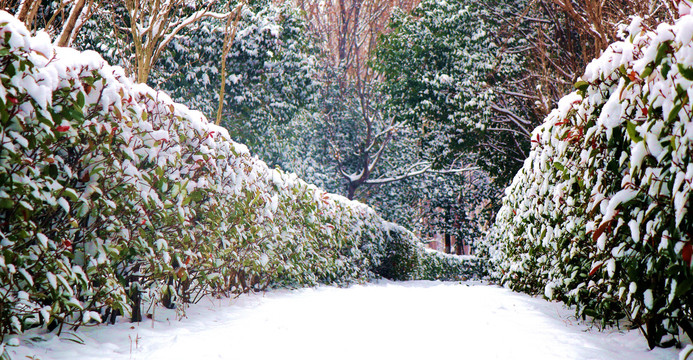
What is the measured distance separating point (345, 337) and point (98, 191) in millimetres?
1835

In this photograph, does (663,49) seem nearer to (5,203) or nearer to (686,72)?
(686,72)

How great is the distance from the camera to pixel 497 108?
41.0 ft

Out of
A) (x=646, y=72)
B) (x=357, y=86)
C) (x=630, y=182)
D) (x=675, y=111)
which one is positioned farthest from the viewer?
(x=357, y=86)

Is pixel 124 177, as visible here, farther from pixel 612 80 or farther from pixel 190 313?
pixel 612 80

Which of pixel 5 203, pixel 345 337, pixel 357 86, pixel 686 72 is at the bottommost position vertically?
pixel 345 337

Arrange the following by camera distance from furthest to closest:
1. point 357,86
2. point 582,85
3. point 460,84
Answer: point 357,86 → point 460,84 → point 582,85

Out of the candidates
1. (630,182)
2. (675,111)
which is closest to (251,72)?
(630,182)

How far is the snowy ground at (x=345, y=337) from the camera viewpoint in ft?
9.21

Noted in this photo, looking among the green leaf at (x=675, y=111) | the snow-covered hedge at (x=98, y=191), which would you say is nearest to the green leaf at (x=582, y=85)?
the green leaf at (x=675, y=111)

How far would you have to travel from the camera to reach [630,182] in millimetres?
2521

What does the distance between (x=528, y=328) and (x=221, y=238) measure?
262 cm

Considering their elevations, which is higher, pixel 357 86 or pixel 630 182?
pixel 357 86

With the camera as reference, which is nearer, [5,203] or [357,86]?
[5,203]

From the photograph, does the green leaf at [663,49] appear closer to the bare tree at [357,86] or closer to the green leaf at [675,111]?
the green leaf at [675,111]
